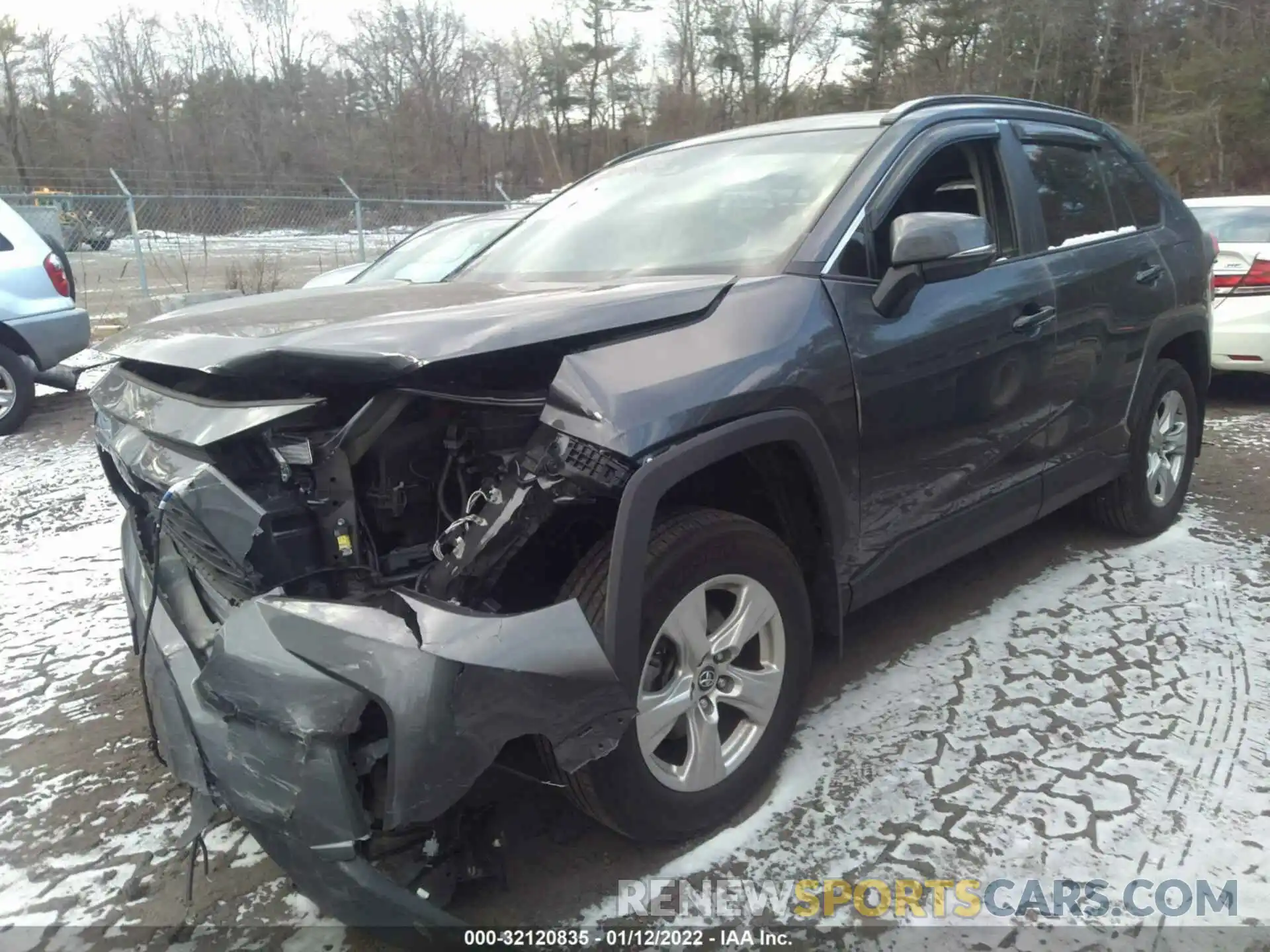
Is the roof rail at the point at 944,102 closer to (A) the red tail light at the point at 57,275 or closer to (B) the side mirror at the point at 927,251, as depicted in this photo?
(B) the side mirror at the point at 927,251

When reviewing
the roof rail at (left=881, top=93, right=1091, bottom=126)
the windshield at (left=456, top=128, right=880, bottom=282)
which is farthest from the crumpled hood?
the roof rail at (left=881, top=93, right=1091, bottom=126)

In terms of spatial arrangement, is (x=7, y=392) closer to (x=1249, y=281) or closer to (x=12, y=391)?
(x=12, y=391)

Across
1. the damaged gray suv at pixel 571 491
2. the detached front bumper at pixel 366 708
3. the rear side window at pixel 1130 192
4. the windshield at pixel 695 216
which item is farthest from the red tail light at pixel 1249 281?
the detached front bumper at pixel 366 708

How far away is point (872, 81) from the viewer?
1459 inches

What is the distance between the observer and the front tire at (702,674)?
6.93 ft

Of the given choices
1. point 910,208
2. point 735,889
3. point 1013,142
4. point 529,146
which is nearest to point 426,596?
point 735,889

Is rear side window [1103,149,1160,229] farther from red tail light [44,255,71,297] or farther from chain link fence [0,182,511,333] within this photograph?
chain link fence [0,182,511,333]

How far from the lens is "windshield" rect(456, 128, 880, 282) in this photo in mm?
2844

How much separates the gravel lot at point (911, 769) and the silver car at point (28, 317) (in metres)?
3.97

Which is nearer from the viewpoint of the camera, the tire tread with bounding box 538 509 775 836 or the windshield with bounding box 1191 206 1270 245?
the tire tread with bounding box 538 509 775 836

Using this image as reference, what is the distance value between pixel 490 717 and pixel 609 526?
0.56 metres

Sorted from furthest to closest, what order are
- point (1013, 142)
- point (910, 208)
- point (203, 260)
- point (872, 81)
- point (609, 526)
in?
point (872, 81)
point (203, 260)
point (1013, 142)
point (910, 208)
point (609, 526)

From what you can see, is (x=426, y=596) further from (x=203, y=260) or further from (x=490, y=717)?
(x=203, y=260)

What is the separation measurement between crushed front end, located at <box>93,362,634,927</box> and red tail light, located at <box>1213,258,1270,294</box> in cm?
656
